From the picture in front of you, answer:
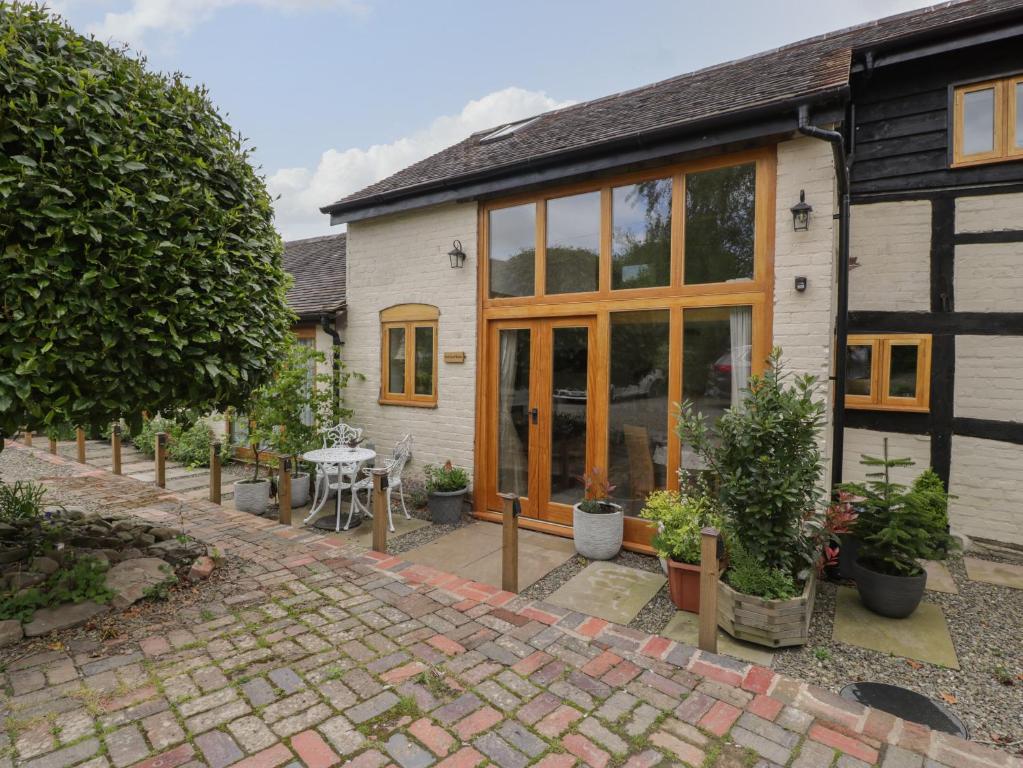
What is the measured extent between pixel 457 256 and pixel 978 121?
5.63 meters

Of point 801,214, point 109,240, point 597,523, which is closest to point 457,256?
point 597,523

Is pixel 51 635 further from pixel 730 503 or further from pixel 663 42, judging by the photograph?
pixel 663 42

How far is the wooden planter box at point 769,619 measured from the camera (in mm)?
3379

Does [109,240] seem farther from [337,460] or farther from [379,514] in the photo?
[337,460]

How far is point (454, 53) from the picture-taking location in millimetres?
10406

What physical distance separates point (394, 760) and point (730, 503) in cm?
272

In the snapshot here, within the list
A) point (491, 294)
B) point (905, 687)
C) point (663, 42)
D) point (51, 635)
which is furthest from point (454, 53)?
point (905, 687)

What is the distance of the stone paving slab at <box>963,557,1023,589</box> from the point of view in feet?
15.3

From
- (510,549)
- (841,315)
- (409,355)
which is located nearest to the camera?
(510,549)

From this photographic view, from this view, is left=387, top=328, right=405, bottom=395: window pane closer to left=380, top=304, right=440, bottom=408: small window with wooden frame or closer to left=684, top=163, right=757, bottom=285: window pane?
left=380, top=304, right=440, bottom=408: small window with wooden frame

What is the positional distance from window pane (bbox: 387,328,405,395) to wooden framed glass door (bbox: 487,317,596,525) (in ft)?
5.00

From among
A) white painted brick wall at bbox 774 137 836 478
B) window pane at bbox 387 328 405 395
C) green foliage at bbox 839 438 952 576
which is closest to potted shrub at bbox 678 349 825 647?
green foliage at bbox 839 438 952 576

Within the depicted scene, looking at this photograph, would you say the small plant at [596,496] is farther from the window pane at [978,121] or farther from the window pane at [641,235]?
the window pane at [978,121]

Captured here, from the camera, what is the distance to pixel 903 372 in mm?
5625
